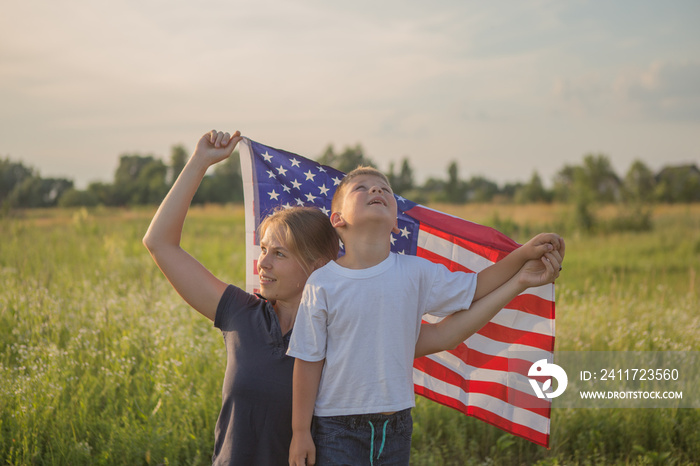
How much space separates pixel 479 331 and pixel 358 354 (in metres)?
1.18

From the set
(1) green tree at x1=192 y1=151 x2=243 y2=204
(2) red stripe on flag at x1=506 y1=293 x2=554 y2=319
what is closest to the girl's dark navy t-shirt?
(2) red stripe on flag at x1=506 y1=293 x2=554 y2=319

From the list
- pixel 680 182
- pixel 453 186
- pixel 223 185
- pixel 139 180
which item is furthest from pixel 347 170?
pixel 680 182

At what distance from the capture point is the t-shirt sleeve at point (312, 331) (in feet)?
6.86

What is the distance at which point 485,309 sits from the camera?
2.35m

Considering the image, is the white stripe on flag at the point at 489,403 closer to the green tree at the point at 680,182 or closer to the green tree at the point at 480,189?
the green tree at the point at 480,189

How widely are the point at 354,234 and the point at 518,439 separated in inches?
107

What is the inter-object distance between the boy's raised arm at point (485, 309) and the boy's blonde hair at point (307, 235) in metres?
0.56

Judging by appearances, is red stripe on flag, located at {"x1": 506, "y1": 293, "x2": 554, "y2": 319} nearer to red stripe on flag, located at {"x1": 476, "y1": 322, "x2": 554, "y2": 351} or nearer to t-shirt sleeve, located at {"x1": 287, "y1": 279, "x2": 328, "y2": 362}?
red stripe on flag, located at {"x1": 476, "y1": 322, "x2": 554, "y2": 351}

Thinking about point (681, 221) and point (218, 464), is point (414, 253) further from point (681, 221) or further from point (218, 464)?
point (681, 221)

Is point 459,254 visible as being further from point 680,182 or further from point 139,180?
point 680,182

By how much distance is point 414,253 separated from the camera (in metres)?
3.23

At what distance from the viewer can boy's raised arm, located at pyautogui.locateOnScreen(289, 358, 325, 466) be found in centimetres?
207

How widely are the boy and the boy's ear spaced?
82 millimetres

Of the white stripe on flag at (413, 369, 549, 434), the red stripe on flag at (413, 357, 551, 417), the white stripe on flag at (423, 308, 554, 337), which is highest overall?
the white stripe on flag at (423, 308, 554, 337)
